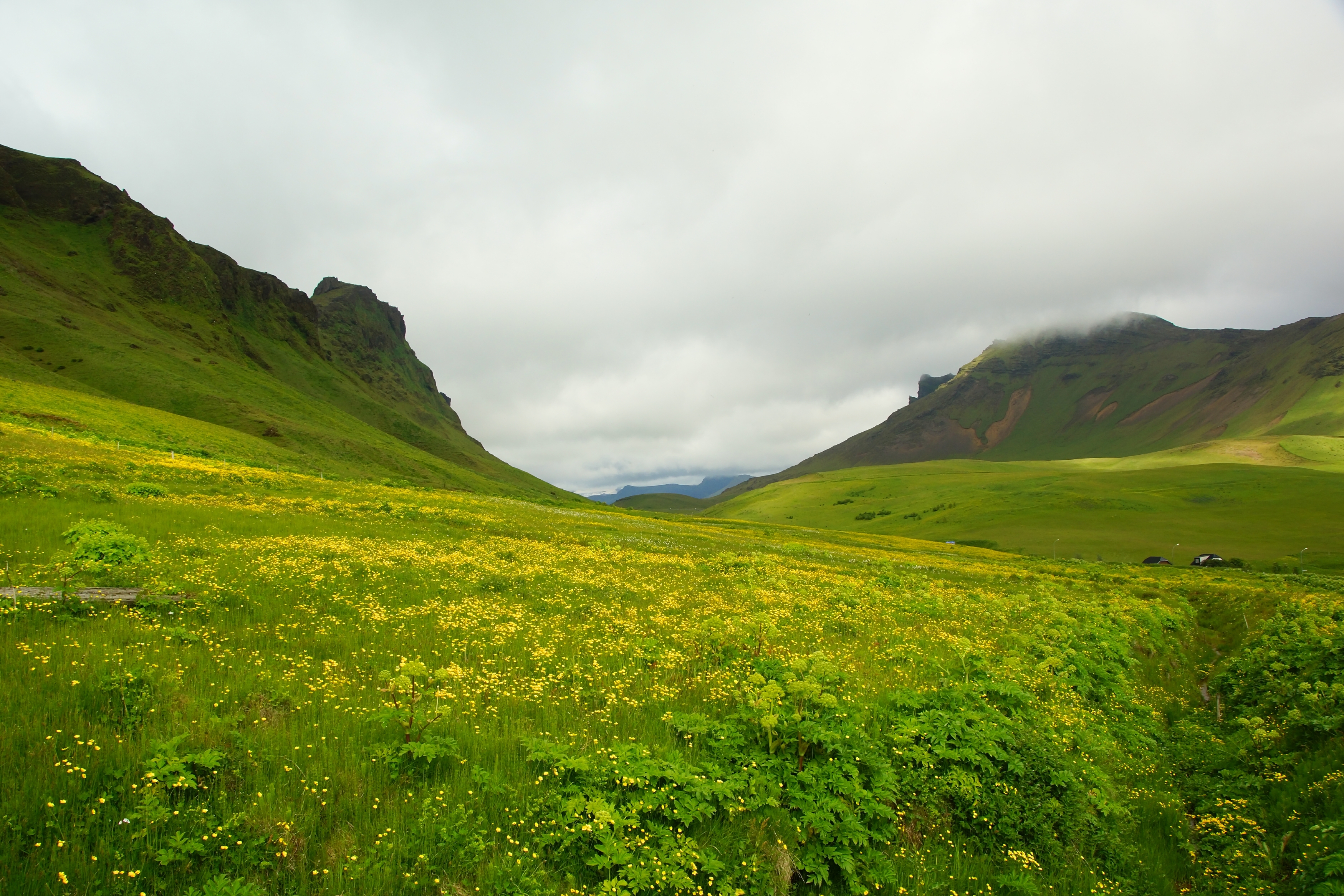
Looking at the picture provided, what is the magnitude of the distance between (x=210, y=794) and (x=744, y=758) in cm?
690

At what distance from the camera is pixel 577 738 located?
8633 millimetres

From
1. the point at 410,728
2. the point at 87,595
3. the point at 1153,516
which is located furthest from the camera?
the point at 1153,516

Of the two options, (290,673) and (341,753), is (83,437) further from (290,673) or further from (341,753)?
(341,753)

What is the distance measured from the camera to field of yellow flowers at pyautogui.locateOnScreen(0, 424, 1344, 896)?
230 inches

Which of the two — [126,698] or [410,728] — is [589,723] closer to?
[410,728]

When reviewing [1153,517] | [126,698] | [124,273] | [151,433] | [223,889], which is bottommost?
[1153,517]

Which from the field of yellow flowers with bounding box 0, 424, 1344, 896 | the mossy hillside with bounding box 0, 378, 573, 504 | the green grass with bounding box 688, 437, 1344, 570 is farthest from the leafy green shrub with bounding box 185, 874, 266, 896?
the green grass with bounding box 688, 437, 1344, 570

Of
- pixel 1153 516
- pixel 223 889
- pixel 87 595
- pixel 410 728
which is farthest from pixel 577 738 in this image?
pixel 1153 516

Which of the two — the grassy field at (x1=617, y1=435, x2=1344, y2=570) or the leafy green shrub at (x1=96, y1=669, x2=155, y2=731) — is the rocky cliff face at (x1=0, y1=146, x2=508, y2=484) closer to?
the leafy green shrub at (x1=96, y1=669, x2=155, y2=731)

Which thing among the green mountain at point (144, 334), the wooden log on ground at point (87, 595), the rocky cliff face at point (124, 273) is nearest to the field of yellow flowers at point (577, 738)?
the wooden log on ground at point (87, 595)

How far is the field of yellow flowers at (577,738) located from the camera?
230 inches

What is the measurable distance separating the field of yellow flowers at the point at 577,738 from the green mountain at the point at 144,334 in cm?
6033

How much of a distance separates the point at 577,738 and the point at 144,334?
188014 millimetres

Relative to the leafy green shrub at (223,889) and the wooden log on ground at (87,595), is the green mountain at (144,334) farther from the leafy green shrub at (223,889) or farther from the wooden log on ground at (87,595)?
the leafy green shrub at (223,889)
